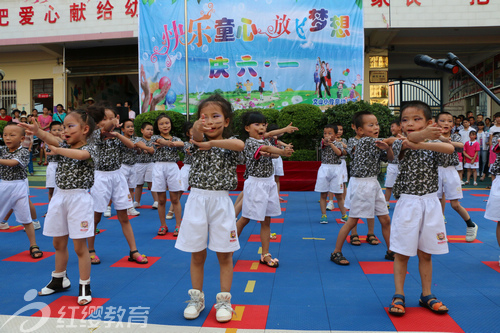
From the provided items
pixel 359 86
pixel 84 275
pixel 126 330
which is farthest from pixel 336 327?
pixel 359 86

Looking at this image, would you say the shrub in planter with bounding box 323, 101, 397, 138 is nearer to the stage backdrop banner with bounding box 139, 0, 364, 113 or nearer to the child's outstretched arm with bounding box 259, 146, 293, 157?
the stage backdrop banner with bounding box 139, 0, 364, 113

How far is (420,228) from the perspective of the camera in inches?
120

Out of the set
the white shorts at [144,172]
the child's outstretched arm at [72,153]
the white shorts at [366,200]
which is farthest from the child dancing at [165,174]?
the white shorts at [366,200]

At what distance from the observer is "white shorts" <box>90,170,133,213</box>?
447 centimetres

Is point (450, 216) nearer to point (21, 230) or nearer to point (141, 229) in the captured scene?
point (141, 229)

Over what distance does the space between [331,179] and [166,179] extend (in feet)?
8.67

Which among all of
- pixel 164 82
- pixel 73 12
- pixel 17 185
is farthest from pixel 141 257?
pixel 73 12

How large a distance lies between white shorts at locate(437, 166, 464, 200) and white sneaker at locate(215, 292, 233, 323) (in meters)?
3.83

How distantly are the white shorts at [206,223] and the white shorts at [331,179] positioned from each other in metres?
3.85

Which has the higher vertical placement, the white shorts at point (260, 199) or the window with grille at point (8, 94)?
the window with grille at point (8, 94)

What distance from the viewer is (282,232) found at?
5801 millimetres

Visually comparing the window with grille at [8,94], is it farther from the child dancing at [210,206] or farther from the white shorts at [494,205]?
the white shorts at [494,205]

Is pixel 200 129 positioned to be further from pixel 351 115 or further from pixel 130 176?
pixel 351 115

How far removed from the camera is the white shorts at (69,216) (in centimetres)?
325
